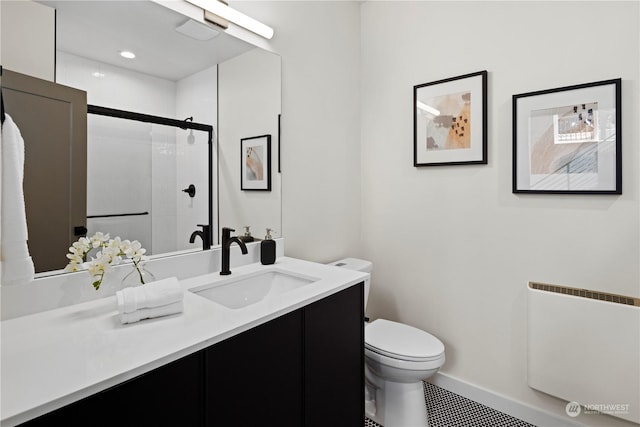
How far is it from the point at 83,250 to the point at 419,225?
69.5 inches

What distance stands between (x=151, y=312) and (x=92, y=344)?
0.56ft

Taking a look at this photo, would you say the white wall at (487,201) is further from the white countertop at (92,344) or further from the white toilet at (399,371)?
the white countertop at (92,344)

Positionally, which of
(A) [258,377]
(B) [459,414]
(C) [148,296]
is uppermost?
(C) [148,296]

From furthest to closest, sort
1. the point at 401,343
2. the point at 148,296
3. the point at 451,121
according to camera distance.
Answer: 1. the point at 451,121
2. the point at 401,343
3. the point at 148,296

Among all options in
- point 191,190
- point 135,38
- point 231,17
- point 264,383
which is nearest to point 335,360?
point 264,383

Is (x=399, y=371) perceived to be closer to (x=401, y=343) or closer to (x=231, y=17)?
(x=401, y=343)

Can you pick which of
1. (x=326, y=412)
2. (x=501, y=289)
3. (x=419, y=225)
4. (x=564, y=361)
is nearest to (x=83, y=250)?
(x=326, y=412)

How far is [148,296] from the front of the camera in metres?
0.98

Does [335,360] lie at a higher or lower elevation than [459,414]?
higher

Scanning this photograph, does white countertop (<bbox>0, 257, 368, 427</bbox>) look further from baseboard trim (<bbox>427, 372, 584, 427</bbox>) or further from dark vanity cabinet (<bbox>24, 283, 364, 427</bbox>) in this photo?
baseboard trim (<bbox>427, 372, 584, 427</bbox>)

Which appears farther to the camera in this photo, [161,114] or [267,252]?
[267,252]

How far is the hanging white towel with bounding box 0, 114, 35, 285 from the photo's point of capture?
791 millimetres

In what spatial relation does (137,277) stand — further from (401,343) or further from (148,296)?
(401,343)

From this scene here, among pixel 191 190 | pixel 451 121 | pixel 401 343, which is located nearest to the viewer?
pixel 191 190
